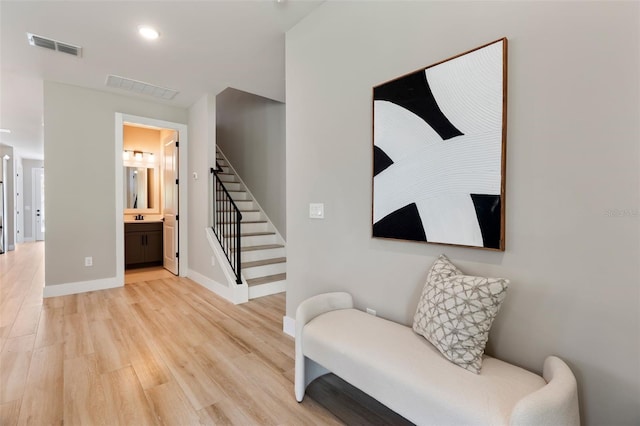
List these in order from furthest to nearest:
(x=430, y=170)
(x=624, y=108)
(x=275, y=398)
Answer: (x=275, y=398)
(x=430, y=170)
(x=624, y=108)

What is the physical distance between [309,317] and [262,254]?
2566mm

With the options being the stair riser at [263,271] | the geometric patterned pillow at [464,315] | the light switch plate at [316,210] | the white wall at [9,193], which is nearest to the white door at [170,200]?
the stair riser at [263,271]

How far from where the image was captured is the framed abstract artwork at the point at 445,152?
1.40 metres

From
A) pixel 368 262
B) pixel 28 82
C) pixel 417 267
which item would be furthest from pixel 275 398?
pixel 28 82

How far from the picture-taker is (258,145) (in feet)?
17.1

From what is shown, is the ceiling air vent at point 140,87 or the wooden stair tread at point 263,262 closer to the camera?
the ceiling air vent at point 140,87

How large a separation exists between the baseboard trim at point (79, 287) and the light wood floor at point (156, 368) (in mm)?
194

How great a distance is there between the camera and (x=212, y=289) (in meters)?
3.92

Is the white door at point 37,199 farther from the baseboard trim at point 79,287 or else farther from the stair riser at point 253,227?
the stair riser at point 253,227

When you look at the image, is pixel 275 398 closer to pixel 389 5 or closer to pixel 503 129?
pixel 503 129

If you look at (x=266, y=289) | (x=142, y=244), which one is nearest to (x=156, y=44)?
(x=266, y=289)

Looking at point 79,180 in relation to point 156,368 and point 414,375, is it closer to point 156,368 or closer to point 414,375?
point 156,368

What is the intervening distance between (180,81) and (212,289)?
2681mm

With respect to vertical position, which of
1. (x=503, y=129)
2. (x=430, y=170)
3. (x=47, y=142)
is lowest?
(x=430, y=170)
